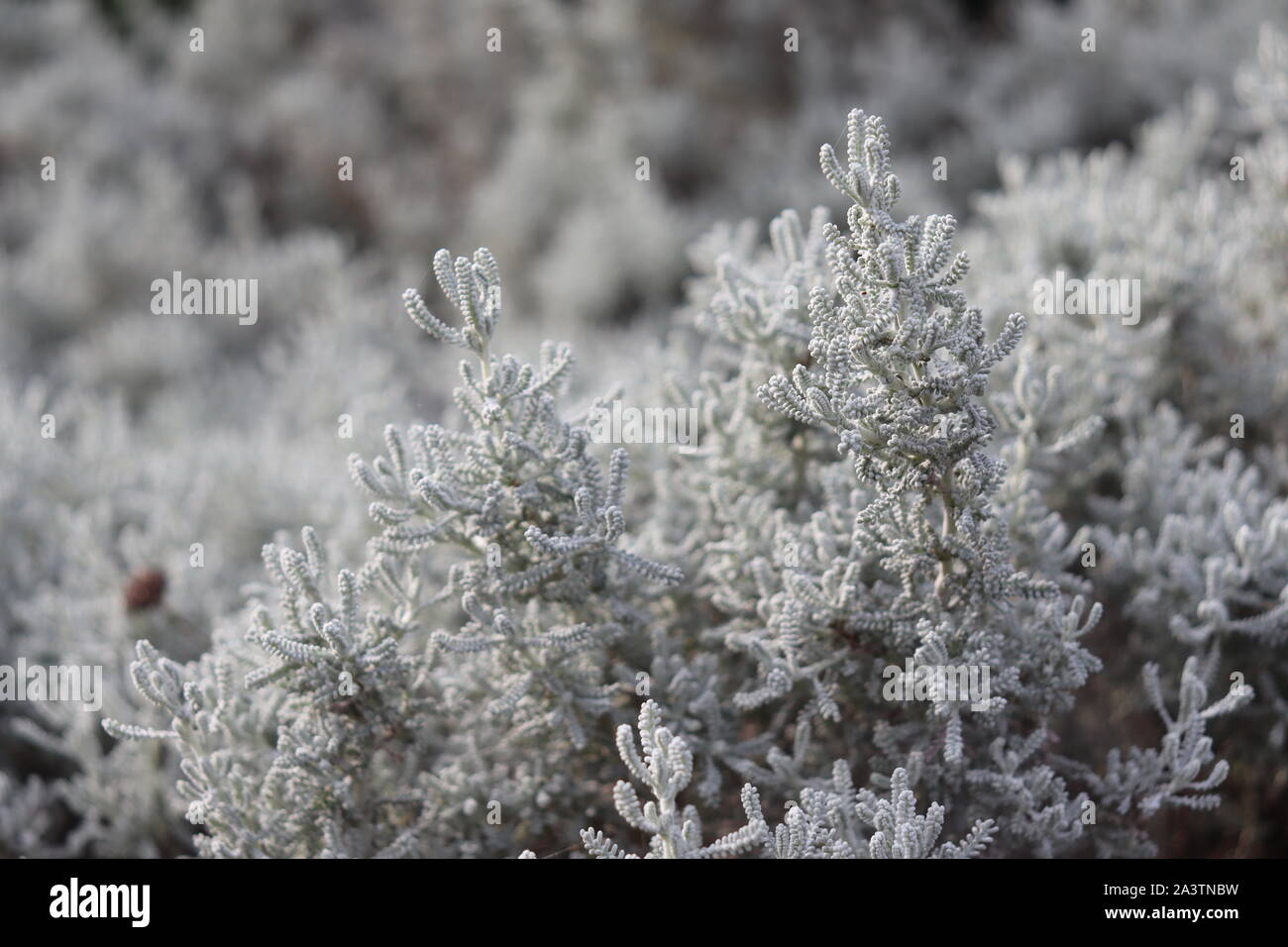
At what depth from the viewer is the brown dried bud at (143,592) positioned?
270 centimetres

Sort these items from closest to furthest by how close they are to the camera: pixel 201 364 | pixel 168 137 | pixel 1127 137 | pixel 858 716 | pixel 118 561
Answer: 1. pixel 858 716
2. pixel 118 561
3. pixel 201 364
4. pixel 1127 137
5. pixel 168 137

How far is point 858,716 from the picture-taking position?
80.5 inches

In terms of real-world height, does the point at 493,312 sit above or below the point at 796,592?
above

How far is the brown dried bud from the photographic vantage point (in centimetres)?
270

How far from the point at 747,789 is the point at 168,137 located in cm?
625

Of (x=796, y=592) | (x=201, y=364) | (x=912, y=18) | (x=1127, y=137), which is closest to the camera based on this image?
(x=796, y=592)

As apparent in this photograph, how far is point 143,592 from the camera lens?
8.86ft

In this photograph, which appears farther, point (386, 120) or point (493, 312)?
point (386, 120)

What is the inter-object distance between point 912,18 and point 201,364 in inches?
166

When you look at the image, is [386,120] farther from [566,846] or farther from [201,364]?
[566,846]
